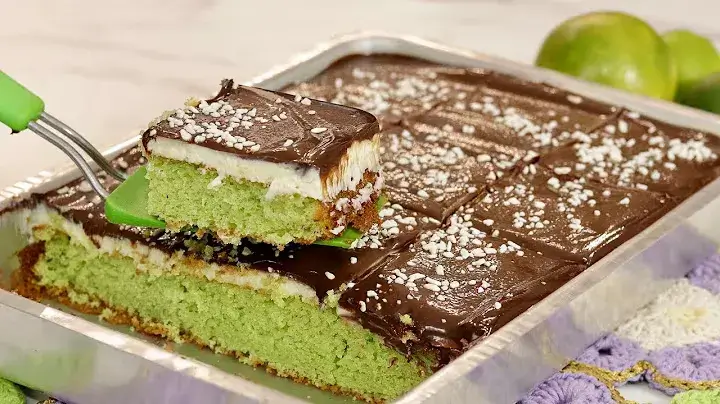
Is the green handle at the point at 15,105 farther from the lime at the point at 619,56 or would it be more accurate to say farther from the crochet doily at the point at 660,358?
the lime at the point at 619,56

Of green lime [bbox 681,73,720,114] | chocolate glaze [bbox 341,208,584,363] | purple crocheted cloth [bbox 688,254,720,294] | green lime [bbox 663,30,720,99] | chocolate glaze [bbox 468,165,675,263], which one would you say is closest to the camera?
chocolate glaze [bbox 341,208,584,363]

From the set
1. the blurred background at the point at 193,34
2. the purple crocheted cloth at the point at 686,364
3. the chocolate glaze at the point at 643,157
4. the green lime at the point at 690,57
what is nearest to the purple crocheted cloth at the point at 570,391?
the purple crocheted cloth at the point at 686,364

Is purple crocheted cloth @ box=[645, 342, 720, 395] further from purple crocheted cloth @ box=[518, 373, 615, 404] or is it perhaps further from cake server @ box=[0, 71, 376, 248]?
cake server @ box=[0, 71, 376, 248]

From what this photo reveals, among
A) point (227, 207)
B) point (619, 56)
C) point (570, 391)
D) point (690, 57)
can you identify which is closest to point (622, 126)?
point (619, 56)

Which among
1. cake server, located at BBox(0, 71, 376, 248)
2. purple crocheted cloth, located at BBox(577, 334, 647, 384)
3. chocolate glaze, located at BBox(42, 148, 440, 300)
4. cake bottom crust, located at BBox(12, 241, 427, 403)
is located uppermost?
cake server, located at BBox(0, 71, 376, 248)

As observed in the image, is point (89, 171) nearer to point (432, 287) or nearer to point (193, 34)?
point (432, 287)

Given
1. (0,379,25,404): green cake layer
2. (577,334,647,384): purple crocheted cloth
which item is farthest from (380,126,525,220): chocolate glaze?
(0,379,25,404): green cake layer

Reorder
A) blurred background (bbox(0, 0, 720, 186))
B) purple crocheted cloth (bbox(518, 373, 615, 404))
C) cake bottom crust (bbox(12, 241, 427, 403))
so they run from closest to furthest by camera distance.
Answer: purple crocheted cloth (bbox(518, 373, 615, 404)), cake bottom crust (bbox(12, 241, 427, 403)), blurred background (bbox(0, 0, 720, 186))
